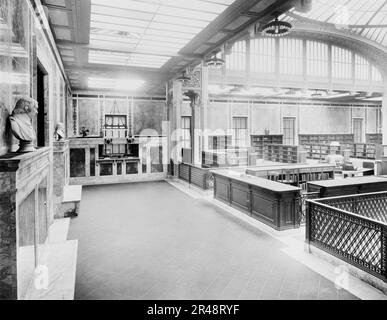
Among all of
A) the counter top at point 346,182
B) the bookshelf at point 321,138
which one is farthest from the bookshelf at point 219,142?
the counter top at point 346,182

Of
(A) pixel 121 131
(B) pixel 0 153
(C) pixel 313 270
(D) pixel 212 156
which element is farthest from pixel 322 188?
(A) pixel 121 131

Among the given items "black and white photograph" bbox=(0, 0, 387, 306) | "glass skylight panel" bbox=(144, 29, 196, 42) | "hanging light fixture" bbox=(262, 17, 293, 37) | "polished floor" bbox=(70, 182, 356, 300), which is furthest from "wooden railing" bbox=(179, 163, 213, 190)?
"hanging light fixture" bbox=(262, 17, 293, 37)

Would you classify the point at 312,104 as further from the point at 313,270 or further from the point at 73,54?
the point at 313,270

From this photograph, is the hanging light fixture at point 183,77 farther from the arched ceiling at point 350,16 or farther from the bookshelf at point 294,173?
the arched ceiling at point 350,16

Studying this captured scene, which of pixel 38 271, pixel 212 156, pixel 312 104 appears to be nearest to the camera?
pixel 38 271

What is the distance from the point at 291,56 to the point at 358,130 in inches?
400

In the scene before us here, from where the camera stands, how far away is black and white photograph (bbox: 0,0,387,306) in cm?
338

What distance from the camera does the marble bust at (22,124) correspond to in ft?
9.63

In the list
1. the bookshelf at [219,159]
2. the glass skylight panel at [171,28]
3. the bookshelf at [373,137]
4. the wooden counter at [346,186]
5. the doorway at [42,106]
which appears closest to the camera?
the doorway at [42,106]

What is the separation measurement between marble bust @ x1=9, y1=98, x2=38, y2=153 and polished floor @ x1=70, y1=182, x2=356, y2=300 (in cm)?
191

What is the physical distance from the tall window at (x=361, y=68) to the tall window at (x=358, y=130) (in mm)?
5470

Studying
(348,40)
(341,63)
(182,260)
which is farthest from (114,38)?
(341,63)

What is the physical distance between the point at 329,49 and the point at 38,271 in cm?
1661

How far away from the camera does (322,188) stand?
244 inches
